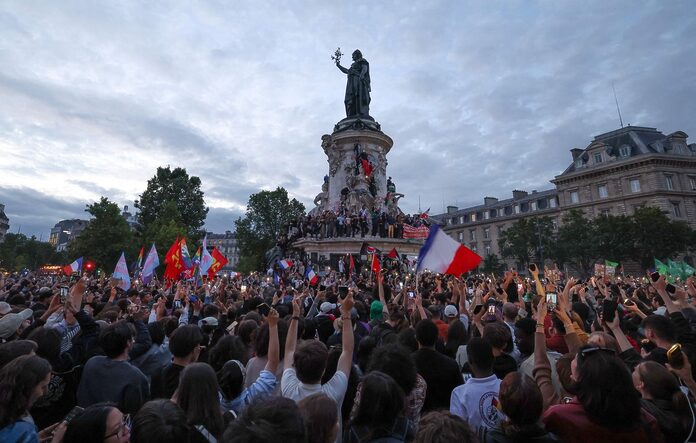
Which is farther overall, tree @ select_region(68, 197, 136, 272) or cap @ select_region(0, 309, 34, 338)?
tree @ select_region(68, 197, 136, 272)

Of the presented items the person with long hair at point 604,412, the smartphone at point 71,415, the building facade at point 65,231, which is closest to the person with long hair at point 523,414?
the person with long hair at point 604,412

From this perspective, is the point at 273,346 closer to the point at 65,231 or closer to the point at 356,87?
the point at 356,87

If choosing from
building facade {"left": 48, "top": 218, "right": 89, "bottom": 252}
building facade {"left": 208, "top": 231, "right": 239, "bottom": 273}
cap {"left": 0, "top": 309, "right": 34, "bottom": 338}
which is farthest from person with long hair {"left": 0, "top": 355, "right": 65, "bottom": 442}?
building facade {"left": 48, "top": 218, "right": 89, "bottom": 252}

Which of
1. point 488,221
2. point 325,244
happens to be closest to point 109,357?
point 325,244

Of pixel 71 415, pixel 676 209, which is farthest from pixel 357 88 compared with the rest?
pixel 676 209

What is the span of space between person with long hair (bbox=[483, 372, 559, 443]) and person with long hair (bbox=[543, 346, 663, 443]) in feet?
0.51

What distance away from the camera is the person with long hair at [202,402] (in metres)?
2.56

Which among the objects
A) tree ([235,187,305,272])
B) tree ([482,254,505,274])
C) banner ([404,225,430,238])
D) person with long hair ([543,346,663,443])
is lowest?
person with long hair ([543,346,663,443])

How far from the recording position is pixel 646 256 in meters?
47.0

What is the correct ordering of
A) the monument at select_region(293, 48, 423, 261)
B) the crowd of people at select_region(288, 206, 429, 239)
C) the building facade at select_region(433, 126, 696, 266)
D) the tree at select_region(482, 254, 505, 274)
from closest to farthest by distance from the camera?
the crowd of people at select_region(288, 206, 429, 239) → the monument at select_region(293, 48, 423, 261) → the building facade at select_region(433, 126, 696, 266) → the tree at select_region(482, 254, 505, 274)

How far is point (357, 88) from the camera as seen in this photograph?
3938 centimetres

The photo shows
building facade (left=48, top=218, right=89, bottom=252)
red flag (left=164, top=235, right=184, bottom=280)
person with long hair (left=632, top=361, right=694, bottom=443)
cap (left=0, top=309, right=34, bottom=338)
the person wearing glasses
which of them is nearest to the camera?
the person wearing glasses

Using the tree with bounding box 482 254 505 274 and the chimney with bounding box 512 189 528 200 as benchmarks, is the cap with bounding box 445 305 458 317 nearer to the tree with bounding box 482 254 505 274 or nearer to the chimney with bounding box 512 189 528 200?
the tree with bounding box 482 254 505 274

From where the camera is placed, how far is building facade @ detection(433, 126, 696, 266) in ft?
179
